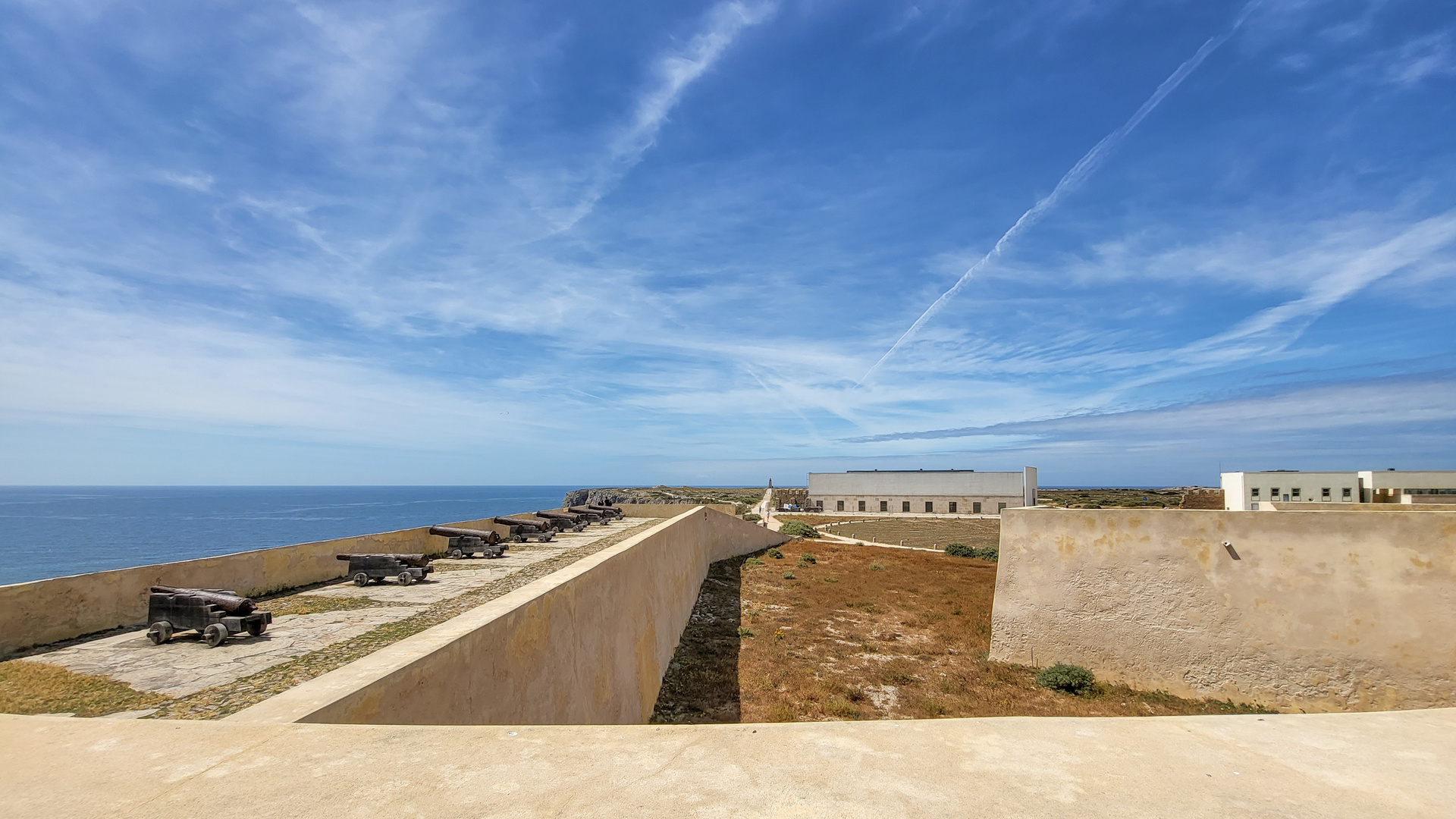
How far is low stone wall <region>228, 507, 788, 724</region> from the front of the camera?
150 inches

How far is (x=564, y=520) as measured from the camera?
20.8 m

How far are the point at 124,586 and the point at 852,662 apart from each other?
443 inches

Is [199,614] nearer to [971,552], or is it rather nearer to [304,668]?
[304,668]

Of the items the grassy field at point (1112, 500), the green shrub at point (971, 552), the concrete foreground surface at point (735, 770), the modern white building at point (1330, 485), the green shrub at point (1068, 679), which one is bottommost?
the green shrub at point (971, 552)

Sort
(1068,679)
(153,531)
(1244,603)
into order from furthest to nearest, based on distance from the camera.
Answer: (153,531), (1068,679), (1244,603)

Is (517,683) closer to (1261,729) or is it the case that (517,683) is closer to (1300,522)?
(1261,729)

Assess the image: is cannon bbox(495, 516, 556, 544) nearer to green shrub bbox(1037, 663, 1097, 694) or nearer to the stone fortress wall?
the stone fortress wall

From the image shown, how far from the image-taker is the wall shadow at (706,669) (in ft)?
32.1

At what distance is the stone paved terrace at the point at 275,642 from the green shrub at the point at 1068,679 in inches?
357

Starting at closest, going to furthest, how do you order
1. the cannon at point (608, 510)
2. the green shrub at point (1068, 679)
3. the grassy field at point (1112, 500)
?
the green shrub at point (1068, 679) < the cannon at point (608, 510) < the grassy field at point (1112, 500)

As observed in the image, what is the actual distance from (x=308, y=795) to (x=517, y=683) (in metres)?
3.18

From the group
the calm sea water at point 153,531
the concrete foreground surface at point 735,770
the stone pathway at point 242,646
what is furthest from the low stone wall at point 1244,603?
the calm sea water at point 153,531

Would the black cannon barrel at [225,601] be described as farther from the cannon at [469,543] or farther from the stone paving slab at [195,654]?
the cannon at [469,543]

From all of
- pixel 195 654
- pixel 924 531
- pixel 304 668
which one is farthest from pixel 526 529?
pixel 924 531
